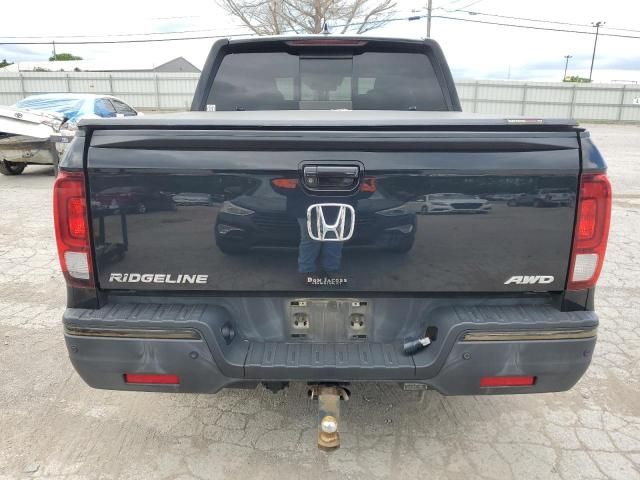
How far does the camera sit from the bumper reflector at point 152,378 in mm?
2057

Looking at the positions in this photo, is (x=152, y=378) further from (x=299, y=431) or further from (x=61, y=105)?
(x=61, y=105)

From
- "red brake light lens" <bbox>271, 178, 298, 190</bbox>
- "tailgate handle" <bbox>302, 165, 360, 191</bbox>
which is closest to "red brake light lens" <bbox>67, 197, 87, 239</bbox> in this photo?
"red brake light lens" <bbox>271, 178, 298, 190</bbox>

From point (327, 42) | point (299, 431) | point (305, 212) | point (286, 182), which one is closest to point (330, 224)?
point (305, 212)

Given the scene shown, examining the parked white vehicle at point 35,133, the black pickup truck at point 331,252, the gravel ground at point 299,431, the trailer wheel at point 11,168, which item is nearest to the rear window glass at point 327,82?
the black pickup truck at point 331,252

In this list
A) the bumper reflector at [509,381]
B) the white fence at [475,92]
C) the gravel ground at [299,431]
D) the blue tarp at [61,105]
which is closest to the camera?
the bumper reflector at [509,381]

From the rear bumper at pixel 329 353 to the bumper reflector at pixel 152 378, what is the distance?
2cm

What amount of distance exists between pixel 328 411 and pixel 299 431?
610 mm

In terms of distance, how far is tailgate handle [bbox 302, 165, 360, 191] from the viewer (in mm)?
1917

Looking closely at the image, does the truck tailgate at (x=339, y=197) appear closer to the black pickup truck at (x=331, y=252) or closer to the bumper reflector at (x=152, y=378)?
the black pickup truck at (x=331, y=252)

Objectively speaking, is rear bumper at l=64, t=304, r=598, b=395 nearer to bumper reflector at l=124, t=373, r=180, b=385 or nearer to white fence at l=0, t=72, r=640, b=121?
bumper reflector at l=124, t=373, r=180, b=385

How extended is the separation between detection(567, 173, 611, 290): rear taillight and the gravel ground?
3.52ft

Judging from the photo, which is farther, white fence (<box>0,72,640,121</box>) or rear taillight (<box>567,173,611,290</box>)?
white fence (<box>0,72,640,121</box>)

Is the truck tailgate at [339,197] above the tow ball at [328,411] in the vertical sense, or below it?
above

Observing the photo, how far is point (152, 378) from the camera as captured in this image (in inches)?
81.9
